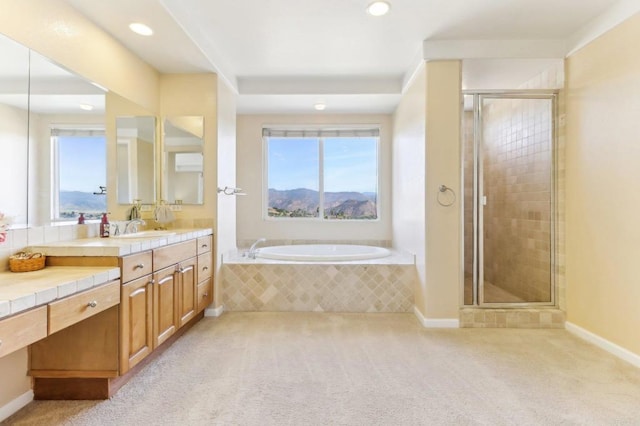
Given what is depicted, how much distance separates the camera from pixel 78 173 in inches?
85.7

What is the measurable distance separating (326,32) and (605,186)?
2354mm

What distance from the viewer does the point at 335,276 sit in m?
3.13

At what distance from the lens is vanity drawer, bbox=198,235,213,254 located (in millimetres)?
2787

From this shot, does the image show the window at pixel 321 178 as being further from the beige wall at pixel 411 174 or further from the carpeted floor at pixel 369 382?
the carpeted floor at pixel 369 382

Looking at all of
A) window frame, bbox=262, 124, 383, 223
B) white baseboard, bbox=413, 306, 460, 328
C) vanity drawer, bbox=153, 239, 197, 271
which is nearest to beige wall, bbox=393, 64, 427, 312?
white baseboard, bbox=413, 306, 460, 328

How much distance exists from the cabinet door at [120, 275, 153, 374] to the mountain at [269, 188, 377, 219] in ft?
8.39

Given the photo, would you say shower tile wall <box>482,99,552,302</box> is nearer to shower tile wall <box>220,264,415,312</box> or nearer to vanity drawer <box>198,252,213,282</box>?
shower tile wall <box>220,264,415,312</box>

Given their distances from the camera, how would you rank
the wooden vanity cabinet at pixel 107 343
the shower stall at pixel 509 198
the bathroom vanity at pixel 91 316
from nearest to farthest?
the bathroom vanity at pixel 91 316 → the wooden vanity cabinet at pixel 107 343 → the shower stall at pixel 509 198

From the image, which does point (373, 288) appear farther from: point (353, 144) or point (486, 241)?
point (353, 144)

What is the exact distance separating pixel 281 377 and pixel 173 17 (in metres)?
2.40

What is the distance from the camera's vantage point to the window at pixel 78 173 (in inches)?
78.5

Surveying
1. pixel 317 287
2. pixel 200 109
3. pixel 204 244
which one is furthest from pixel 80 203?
pixel 317 287

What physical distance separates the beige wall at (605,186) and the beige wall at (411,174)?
1175mm

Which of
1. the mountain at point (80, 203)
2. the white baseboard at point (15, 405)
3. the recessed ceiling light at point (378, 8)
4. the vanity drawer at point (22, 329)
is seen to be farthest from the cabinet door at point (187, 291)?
the recessed ceiling light at point (378, 8)
